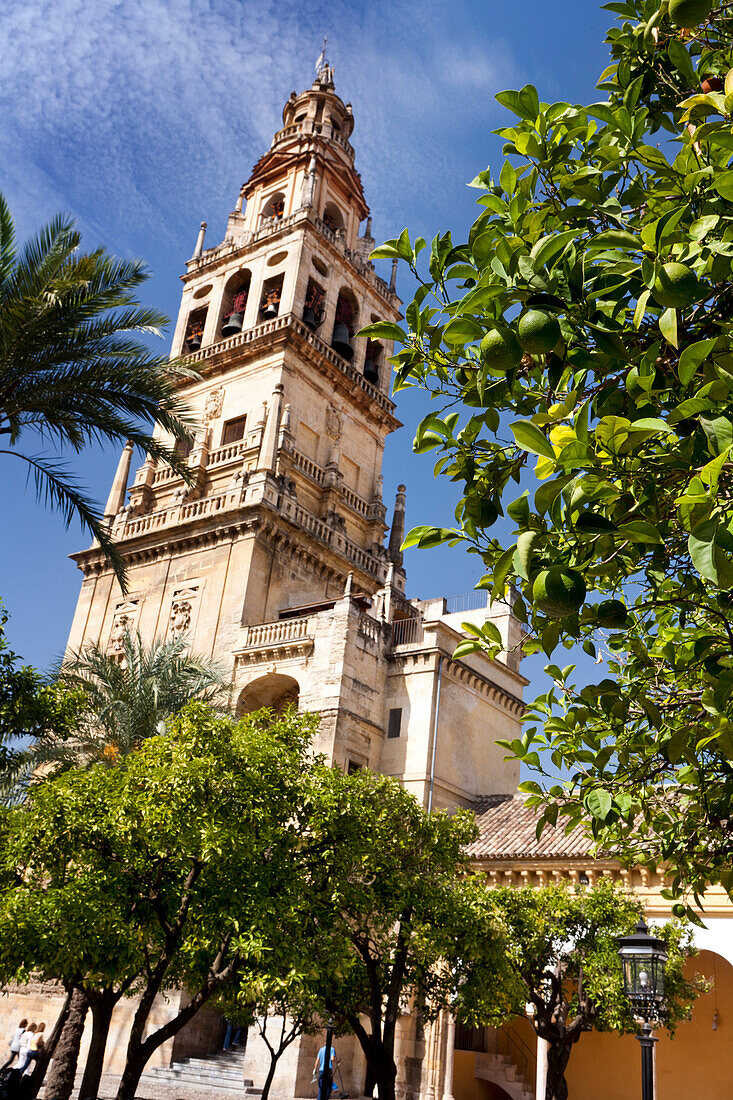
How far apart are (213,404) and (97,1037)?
83.5 ft

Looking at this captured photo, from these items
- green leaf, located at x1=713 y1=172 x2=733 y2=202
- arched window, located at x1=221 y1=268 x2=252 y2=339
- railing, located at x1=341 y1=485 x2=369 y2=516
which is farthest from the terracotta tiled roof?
arched window, located at x1=221 y1=268 x2=252 y2=339

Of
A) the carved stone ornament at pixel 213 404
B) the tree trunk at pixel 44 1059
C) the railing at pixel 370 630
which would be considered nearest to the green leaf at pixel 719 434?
the tree trunk at pixel 44 1059

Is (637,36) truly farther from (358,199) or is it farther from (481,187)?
(358,199)

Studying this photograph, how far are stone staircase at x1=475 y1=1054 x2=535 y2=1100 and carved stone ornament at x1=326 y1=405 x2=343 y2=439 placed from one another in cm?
2180

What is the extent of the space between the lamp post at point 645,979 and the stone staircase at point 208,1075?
11.8m

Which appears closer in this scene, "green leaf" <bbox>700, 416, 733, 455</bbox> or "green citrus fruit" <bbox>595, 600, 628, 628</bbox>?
"green leaf" <bbox>700, 416, 733, 455</bbox>

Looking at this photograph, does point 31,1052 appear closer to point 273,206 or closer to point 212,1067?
point 212,1067

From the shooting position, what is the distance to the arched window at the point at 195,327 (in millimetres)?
39156

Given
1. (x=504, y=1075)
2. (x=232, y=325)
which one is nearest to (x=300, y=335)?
(x=232, y=325)

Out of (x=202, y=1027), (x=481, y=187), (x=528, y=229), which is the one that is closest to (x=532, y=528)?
(x=528, y=229)

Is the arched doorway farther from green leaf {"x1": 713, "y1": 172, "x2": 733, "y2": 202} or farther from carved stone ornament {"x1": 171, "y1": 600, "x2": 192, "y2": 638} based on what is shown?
green leaf {"x1": 713, "y1": 172, "x2": 733, "y2": 202}

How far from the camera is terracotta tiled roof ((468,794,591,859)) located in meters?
22.0

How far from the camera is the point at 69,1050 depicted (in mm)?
17500

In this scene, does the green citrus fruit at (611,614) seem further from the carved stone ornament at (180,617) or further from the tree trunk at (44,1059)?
the carved stone ornament at (180,617)
